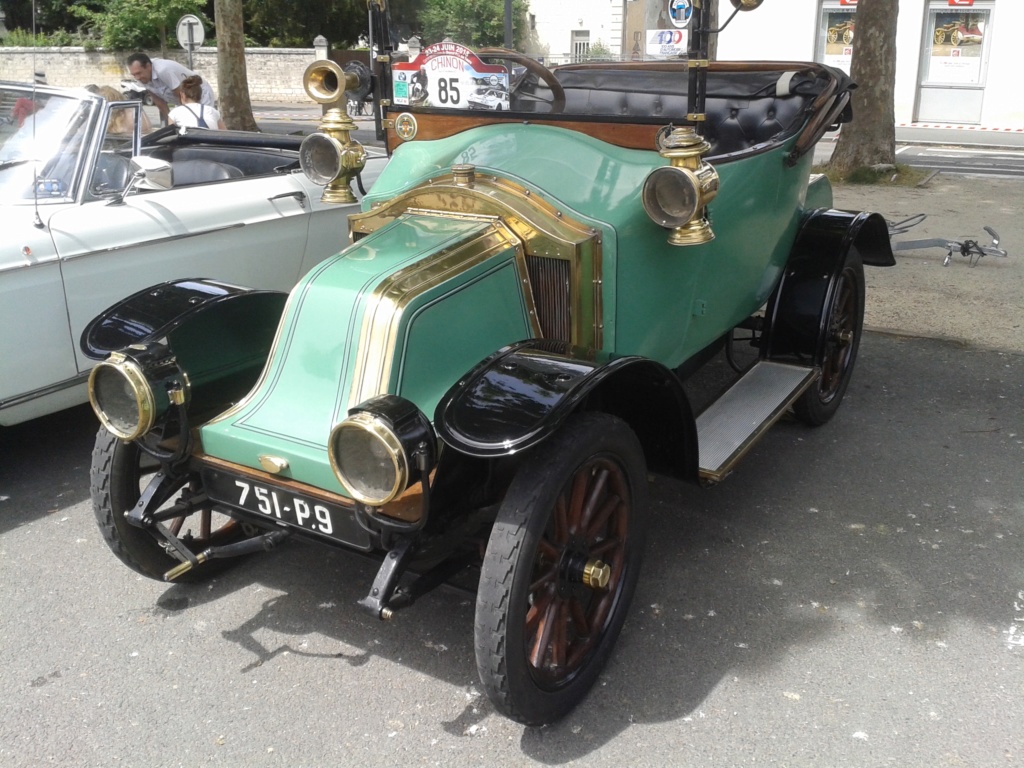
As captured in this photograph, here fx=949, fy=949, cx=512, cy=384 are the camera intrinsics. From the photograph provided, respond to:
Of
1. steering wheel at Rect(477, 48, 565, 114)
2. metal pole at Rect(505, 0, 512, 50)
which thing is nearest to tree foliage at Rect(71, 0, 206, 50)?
steering wheel at Rect(477, 48, 565, 114)

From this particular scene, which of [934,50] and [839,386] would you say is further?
[934,50]

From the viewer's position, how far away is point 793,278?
4.48 m

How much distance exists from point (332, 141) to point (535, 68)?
1.05 m

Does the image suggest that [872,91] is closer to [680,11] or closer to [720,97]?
[720,97]

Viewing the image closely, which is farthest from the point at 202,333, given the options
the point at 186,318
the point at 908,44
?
the point at 908,44

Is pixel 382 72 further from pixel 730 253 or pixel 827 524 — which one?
pixel 827 524

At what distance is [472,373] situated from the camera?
2.57 m

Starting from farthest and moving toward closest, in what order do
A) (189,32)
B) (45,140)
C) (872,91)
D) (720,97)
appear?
(872,91) < (189,32) < (720,97) < (45,140)

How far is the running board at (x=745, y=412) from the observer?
332 cm

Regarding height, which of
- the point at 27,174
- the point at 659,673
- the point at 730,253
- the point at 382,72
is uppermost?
the point at 382,72

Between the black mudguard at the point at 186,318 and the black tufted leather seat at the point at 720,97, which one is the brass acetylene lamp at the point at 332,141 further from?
the black tufted leather seat at the point at 720,97

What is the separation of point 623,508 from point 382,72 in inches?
81.3

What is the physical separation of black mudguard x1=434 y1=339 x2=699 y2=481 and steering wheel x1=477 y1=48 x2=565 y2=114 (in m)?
1.44

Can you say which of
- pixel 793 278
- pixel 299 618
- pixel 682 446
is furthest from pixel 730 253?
pixel 299 618
